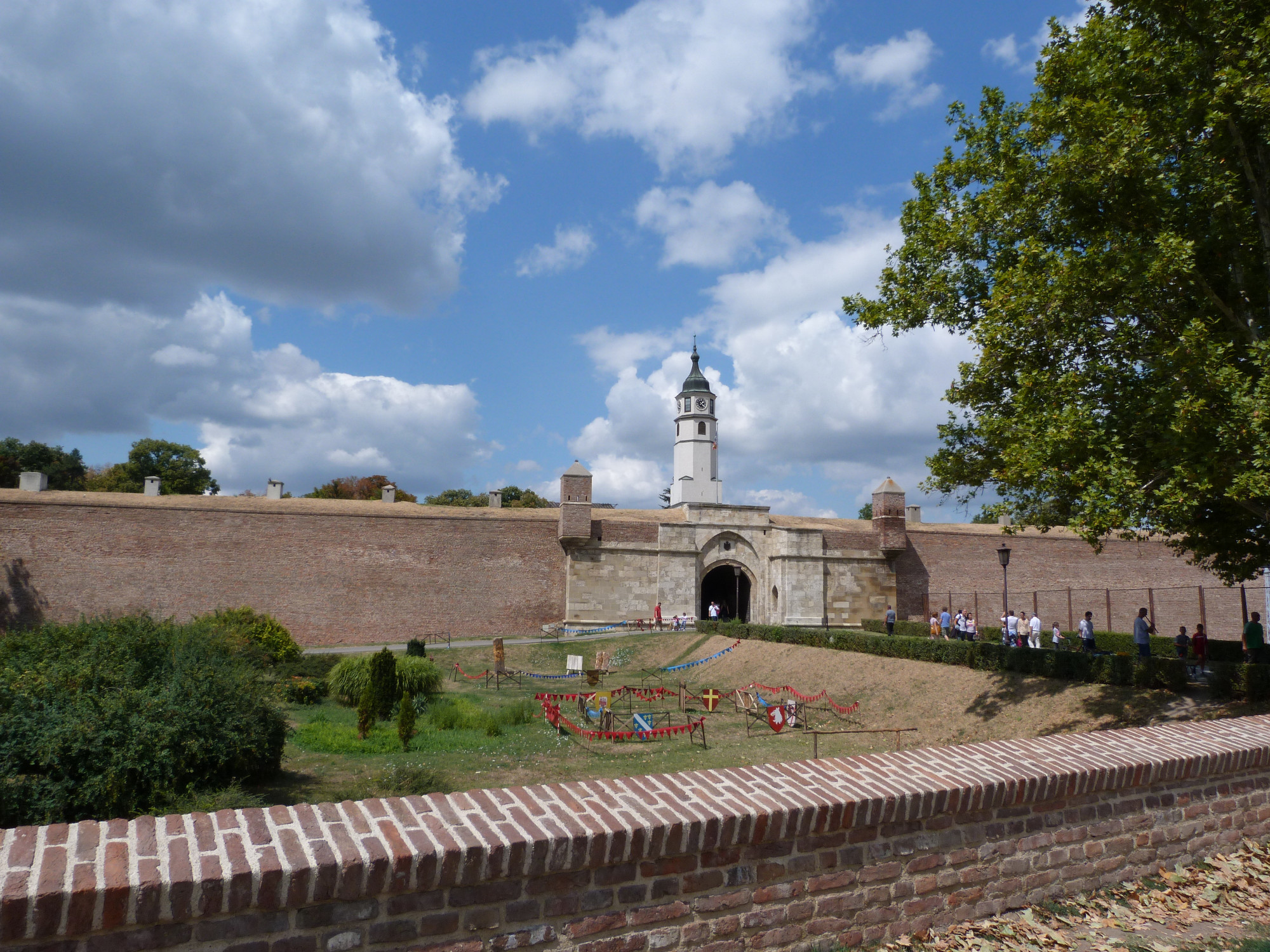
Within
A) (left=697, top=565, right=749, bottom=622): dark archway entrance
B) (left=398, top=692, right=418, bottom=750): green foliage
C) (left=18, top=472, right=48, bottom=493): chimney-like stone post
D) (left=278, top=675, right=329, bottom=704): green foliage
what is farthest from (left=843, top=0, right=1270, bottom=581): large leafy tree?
(left=18, top=472, right=48, bottom=493): chimney-like stone post

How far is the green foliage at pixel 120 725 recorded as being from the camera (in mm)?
6941

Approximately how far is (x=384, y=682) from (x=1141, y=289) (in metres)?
13.9

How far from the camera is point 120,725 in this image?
24.3 ft

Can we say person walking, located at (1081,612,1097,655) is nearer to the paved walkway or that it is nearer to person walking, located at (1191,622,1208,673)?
person walking, located at (1191,622,1208,673)

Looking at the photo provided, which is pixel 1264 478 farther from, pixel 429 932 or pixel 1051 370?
pixel 429 932

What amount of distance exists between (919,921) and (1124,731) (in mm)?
2507

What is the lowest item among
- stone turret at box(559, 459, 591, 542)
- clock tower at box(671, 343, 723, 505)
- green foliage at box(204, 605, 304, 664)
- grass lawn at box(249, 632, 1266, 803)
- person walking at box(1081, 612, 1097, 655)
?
grass lawn at box(249, 632, 1266, 803)

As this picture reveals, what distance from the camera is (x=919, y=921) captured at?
3666mm

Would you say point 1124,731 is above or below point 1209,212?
below

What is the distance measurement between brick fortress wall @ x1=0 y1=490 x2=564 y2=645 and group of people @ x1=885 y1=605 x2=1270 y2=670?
48.4ft

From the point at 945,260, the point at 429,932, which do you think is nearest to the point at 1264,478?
the point at 945,260

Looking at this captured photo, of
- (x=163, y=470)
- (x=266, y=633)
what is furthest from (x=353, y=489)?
(x=266, y=633)

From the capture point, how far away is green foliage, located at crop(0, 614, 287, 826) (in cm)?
694

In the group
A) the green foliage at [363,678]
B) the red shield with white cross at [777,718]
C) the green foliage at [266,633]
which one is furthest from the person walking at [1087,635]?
the green foliage at [266,633]
